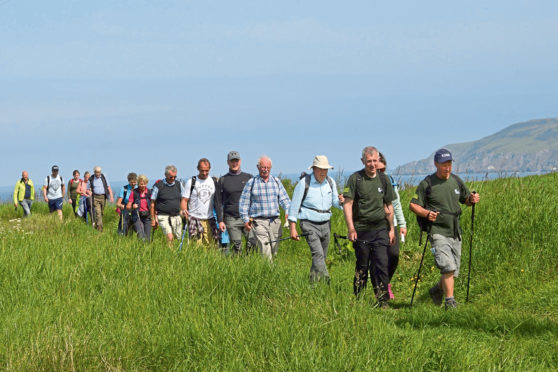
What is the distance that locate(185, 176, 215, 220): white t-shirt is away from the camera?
1128 cm

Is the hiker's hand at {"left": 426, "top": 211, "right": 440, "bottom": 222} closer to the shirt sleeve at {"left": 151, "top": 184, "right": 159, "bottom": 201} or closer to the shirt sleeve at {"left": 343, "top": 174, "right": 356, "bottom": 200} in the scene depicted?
the shirt sleeve at {"left": 343, "top": 174, "right": 356, "bottom": 200}

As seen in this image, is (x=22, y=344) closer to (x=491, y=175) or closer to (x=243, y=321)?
(x=243, y=321)

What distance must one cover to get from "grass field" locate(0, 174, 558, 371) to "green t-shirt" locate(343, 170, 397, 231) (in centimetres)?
107

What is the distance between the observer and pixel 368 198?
8344mm

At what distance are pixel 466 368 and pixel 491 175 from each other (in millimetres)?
13935

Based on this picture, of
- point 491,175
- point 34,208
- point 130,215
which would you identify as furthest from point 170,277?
point 34,208

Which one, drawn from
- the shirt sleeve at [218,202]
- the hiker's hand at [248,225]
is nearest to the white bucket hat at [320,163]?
the hiker's hand at [248,225]

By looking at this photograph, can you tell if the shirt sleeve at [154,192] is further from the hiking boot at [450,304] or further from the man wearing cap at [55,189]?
the man wearing cap at [55,189]

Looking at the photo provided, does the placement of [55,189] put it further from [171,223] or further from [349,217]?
[349,217]

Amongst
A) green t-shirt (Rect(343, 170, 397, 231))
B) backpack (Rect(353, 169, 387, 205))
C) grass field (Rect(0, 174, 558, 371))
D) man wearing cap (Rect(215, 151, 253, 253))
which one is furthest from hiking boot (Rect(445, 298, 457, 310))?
man wearing cap (Rect(215, 151, 253, 253))

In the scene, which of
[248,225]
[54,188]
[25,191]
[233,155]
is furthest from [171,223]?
[25,191]

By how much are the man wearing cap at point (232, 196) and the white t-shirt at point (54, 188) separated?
12.3 metres

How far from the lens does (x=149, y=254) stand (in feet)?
30.1

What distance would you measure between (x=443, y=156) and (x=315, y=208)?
1894 mm
